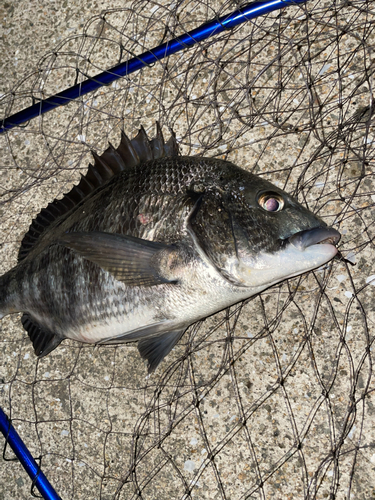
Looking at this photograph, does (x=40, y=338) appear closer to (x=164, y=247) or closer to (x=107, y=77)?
(x=164, y=247)

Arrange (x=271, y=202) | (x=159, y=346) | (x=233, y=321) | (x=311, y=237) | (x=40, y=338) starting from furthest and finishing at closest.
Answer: (x=40, y=338) < (x=233, y=321) < (x=159, y=346) < (x=271, y=202) < (x=311, y=237)

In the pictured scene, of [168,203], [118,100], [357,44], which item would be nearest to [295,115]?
[357,44]

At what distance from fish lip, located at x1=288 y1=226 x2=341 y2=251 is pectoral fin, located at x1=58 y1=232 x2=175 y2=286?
1.41ft

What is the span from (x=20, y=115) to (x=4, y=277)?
0.91 metres

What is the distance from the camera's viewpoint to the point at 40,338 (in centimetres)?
200

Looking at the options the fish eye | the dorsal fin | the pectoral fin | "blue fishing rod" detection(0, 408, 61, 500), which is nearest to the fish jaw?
the fish eye

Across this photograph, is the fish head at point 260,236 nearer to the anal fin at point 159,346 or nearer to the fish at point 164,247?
the fish at point 164,247

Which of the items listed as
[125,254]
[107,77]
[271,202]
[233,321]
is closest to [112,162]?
[125,254]

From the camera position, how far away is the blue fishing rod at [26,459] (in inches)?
77.5

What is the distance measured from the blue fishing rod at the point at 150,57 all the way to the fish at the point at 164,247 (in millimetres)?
542

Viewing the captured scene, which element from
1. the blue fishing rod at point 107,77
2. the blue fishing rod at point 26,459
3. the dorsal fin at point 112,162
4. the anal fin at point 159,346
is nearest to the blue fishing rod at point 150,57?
the blue fishing rod at point 107,77

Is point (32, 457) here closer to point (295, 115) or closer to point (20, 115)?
point (20, 115)

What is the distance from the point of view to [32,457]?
2066mm

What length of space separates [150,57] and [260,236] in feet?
3.89
